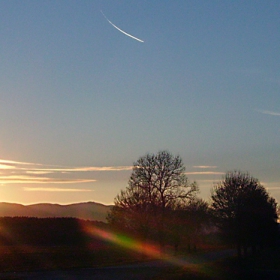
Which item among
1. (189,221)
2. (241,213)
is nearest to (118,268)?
(241,213)

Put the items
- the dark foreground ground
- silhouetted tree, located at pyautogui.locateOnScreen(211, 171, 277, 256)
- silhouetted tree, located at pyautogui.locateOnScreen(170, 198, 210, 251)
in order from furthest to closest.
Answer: silhouetted tree, located at pyautogui.locateOnScreen(170, 198, 210, 251)
silhouetted tree, located at pyautogui.locateOnScreen(211, 171, 277, 256)
the dark foreground ground

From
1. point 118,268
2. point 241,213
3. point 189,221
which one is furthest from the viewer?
point 189,221

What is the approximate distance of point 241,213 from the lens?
160 ft

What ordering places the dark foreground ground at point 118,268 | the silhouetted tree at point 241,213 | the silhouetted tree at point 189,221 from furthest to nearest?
the silhouetted tree at point 189,221
the silhouetted tree at point 241,213
the dark foreground ground at point 118,268

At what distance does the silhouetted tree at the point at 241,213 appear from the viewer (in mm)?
48719

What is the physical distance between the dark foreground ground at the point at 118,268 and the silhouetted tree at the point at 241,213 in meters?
5.17

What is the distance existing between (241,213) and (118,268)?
1624 centimetres

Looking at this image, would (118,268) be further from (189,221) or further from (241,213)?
(189,221)

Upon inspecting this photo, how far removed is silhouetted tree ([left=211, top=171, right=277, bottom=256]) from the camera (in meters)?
48.7

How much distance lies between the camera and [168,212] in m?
56.6

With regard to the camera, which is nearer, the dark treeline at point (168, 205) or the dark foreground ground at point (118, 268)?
the dark foreground ground at point (118, 268)

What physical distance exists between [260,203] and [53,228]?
41.4 meters

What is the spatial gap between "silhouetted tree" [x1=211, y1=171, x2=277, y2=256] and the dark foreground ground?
5.17 meters

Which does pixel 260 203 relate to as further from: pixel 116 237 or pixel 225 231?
pixel 116 237
